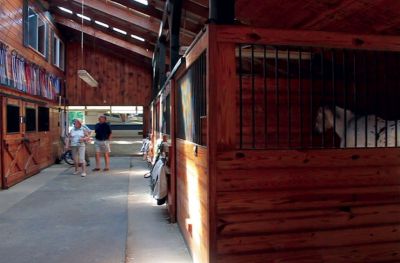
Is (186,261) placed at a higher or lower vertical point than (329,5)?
lower

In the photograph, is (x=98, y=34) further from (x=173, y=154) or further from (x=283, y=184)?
(x=283, y=184)

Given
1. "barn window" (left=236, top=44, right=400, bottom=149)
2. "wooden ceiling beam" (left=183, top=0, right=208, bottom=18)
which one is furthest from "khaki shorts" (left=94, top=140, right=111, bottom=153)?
"barn window" (left=236, top=44, right=400, bottom=149)

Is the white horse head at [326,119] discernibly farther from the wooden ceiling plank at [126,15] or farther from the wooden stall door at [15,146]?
the wooden ceiling plank at [126,15]

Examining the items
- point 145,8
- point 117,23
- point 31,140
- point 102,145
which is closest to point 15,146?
point 31,140

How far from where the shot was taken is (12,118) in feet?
27.5

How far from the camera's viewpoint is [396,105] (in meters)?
3.96

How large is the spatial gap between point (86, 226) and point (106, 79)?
11.5 m

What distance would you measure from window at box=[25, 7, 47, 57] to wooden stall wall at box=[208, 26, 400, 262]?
8.35m

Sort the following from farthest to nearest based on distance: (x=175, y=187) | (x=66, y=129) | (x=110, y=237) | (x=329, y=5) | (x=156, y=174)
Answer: (x=66, y=129) → (x=156, y=174) → (x=175, y=187) → (x=110, y=237) → (x=329, y=5)

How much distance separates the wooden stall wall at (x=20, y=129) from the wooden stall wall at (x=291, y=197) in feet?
20.8

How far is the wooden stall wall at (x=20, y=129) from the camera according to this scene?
779 cm

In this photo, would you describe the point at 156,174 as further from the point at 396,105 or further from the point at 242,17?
the point at 396,105

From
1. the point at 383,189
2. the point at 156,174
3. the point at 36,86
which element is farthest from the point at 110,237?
the point at 36,86

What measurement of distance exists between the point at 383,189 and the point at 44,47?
426 inches
